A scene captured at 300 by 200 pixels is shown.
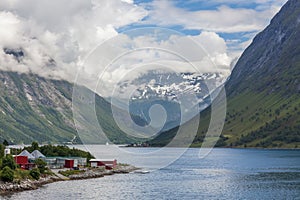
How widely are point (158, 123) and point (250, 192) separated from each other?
7782 centimetres

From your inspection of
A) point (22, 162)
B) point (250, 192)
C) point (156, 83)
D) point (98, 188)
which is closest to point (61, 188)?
point (98, 188)

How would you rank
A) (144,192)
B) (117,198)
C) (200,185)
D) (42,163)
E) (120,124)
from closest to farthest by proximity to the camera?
(120,124) → (117,198) → (144,192) → (200,185) → (42,163)

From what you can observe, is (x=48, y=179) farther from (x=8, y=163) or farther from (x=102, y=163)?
(x=102, y=163)

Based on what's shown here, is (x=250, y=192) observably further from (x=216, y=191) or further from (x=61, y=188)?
(x=61, y=188)

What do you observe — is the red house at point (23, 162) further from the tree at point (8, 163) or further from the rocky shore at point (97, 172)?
the tree at point (8, 163)

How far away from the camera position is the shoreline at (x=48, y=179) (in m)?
115

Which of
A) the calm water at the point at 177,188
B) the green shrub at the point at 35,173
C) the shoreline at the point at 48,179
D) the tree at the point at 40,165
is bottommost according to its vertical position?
the calm water at the point at 177,188

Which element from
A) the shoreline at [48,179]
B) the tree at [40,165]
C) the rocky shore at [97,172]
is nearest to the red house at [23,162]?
the tree at [40,165]

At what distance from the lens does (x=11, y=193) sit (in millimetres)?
112000

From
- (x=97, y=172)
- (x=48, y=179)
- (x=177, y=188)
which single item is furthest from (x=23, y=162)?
(x=177, y=188)

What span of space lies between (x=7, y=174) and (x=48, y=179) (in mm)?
23215

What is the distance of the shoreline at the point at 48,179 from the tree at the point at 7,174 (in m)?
1.47

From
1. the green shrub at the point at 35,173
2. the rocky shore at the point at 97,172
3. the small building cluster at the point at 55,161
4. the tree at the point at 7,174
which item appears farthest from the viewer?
the rocky shore at the point at 97,172

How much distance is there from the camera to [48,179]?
458ft
